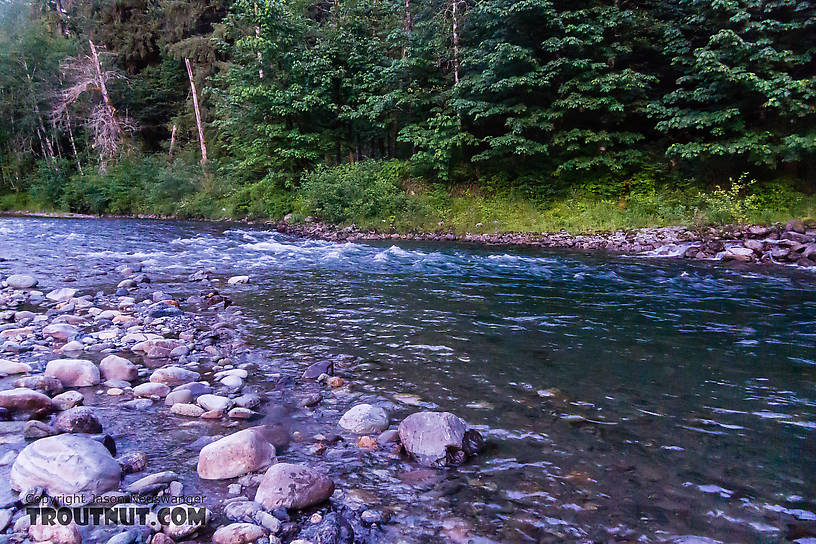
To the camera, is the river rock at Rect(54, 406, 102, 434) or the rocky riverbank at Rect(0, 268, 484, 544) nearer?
the rocky riverbank at Rect(0, 268, 484, 544)

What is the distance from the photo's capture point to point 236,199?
2261 centimetres

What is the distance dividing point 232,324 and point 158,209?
853 inches

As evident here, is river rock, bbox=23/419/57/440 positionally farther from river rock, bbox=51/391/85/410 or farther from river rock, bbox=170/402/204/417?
river rock, bbox=170/402/204/417

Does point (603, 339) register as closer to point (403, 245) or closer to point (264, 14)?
point (403, 245)

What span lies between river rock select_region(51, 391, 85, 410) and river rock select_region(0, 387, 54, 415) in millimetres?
86

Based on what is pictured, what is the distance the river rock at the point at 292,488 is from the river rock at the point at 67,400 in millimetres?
2022

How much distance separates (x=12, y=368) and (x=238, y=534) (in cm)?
347

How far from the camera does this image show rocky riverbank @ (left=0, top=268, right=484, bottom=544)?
7.86 feet

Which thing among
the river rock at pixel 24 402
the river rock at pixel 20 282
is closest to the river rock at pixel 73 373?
the river rock at pixel 24 402

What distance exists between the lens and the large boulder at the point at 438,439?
121 inches

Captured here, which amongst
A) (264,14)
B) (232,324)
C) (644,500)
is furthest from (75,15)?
(644,500)

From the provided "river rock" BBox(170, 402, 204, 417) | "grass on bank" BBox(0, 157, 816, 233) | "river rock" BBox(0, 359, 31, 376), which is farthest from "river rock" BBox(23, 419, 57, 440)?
"grass on bank" BBox(0, 157, 816, 233)

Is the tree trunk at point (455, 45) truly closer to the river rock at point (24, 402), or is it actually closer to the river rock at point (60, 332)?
the river rock at point (60, 332)

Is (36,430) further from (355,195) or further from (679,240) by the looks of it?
(355,195)
